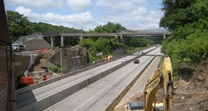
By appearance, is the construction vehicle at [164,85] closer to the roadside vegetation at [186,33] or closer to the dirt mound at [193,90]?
the dirt mound at [193,90]

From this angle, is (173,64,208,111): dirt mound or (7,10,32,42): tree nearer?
(173,64,208,111): dirt mound

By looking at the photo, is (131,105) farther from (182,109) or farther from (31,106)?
(31,106)

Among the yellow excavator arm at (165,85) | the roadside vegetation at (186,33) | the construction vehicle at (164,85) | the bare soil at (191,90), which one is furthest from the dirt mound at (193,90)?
the yellow excavator arm at (165,85)

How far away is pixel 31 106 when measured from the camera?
1055 inches

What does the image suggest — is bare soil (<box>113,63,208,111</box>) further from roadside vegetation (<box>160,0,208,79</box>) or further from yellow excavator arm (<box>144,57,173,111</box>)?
yellow excavator arm (<box>144,57,173,111</box>)

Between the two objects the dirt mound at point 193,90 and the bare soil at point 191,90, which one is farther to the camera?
the dirt mound at point 193,90

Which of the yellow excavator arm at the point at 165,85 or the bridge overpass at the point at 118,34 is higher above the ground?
the bridge overpass at the point at 118,34

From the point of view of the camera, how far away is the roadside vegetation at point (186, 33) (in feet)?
96.8

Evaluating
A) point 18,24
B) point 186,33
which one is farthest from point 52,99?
point 18,24

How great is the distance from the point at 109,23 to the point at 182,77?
149 meters

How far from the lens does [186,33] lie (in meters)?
45.2

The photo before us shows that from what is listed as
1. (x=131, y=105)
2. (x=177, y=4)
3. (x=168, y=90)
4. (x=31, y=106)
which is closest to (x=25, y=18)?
(x=177, y=4)

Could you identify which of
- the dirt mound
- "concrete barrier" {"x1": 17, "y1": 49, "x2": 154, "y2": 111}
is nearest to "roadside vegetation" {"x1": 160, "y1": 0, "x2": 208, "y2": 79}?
the dirt mound

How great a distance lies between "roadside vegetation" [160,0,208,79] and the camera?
29500mm
